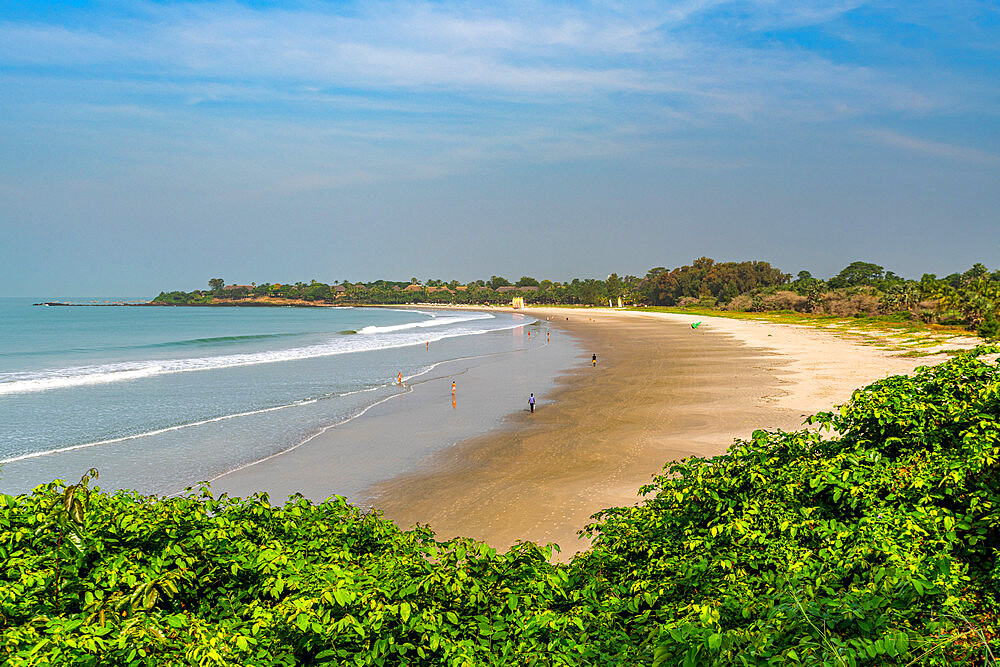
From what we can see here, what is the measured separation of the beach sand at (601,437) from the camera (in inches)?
560

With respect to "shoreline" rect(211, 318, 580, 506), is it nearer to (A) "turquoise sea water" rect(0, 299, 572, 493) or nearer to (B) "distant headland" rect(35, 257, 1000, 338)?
(A) "turquoise sea water" rect(0, 299, 572, 493)

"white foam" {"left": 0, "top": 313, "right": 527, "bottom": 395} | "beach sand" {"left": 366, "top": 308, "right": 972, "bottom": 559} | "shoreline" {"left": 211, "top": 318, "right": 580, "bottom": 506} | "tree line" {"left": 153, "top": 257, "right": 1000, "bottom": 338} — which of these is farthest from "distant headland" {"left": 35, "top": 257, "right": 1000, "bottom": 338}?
"white foam" {"left": 0, "top": 313, "right": 527, "bottom": 395}

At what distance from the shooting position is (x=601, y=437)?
21.6 m

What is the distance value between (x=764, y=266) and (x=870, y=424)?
187252mm

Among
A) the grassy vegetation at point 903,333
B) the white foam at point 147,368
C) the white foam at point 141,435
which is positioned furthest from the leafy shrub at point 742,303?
Result: the white foam at point 141,435

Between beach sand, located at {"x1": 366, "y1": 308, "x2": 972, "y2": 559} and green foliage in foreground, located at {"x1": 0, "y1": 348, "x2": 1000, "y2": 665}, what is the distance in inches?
230

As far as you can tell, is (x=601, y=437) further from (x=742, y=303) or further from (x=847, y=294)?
(x=742, y=303)

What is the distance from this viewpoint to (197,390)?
34500 millimetres

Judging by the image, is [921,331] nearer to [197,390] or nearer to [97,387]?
[197,390]

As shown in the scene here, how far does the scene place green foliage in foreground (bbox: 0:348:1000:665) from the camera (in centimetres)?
396

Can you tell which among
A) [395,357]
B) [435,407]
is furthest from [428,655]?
[395,357]

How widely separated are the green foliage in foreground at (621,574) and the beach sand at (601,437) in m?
5.83

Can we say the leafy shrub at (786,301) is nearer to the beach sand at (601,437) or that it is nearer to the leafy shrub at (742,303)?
the leafy shrub at (742,303)

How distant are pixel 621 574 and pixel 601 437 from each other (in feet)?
51.4
